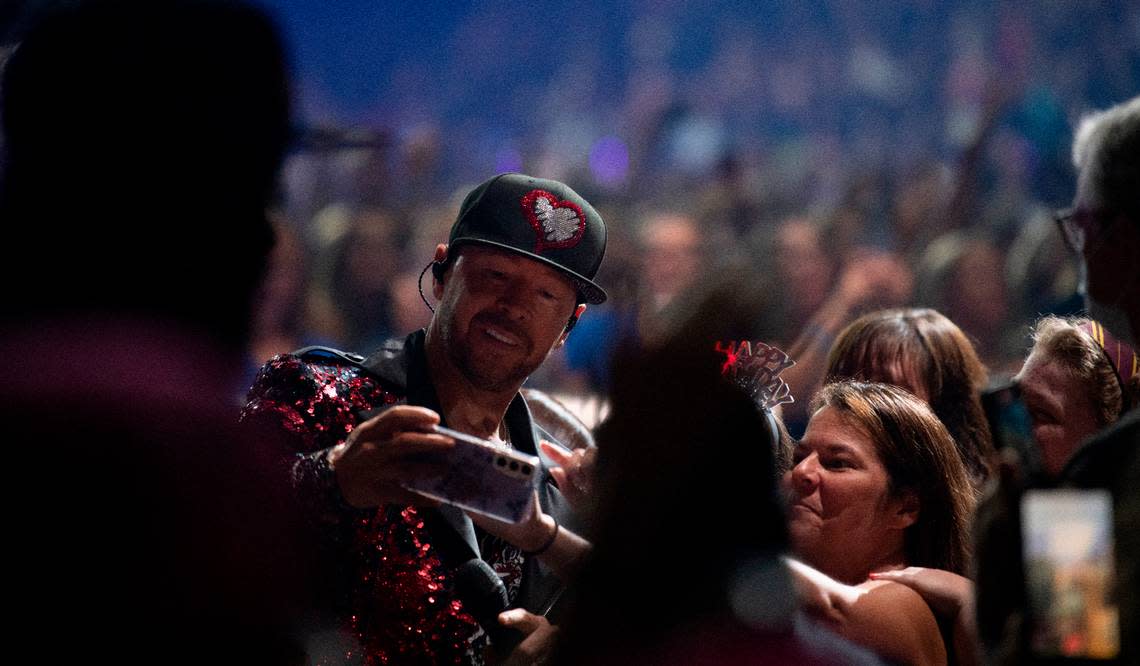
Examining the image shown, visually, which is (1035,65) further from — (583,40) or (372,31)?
(372,31)

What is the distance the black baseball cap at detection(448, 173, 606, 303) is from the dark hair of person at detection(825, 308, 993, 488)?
3.03ft

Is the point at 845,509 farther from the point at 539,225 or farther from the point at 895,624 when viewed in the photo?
the point at 539,225

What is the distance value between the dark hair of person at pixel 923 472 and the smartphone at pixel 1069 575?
99 centimetres

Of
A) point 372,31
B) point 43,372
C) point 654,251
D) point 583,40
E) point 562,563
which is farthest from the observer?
point 583,40

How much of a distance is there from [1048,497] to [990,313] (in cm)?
399

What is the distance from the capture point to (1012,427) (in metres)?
1.61

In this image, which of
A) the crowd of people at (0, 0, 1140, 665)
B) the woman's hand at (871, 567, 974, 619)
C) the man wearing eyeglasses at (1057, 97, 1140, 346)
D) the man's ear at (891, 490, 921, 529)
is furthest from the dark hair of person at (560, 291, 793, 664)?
the man's ear at (891, 490, 921, 529)

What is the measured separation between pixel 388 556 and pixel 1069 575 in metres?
1.29

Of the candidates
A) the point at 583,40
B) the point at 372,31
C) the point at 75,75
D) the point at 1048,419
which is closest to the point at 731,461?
the point at 75,75

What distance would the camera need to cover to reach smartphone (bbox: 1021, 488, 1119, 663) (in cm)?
142

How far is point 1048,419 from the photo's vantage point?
108 inches

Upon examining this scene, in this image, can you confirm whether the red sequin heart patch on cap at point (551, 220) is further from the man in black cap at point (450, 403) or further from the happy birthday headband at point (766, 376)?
the happy birthday headband at point (766, 376)

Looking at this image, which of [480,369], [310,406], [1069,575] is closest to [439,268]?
[480,369]

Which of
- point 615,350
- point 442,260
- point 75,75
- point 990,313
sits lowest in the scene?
point 990,313
